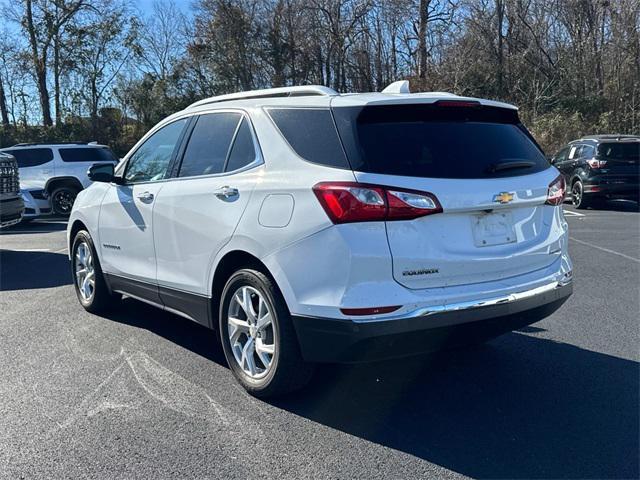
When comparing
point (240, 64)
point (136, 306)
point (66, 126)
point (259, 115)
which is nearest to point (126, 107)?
point (66, 126)

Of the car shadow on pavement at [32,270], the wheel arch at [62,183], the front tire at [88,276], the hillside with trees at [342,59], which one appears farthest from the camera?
the hillside with trees at [342,59]

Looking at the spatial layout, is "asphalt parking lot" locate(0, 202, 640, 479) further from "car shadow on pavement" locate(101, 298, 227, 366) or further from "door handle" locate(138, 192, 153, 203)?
"door handle" locate(138, 192, 153, 203)

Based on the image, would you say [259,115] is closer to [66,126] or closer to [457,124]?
[457,124]

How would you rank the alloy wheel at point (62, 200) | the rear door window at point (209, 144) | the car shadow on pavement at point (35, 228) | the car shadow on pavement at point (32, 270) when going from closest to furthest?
1. the rear door window at point (209, 144)
2. the car shadow on pavement at point (32, 270)
3. the car shadow on pavement at point (35, 228)
4. the alloy wheel at point (62, 200)

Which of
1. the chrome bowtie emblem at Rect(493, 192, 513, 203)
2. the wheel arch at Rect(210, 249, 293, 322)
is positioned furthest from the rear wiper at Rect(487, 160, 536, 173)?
the wheel arch at Rect(210, 249, 293, 322)

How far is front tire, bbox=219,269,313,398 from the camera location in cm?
373

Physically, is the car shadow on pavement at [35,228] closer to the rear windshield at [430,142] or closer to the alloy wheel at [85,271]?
the alloy wheel at [85,271]

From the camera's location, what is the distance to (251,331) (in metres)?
4.04

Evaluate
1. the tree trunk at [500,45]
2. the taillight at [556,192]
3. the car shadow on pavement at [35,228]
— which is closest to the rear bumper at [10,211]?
the car shadow on pavement at [35,228]

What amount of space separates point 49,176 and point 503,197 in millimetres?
13930

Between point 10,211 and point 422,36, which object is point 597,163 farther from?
point 422,36

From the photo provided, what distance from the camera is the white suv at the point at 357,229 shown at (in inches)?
132

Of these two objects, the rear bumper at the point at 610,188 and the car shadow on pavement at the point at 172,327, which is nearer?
the car shadow on pavement at the point at 172,327

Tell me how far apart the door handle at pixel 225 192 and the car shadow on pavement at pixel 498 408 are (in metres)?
1.33
